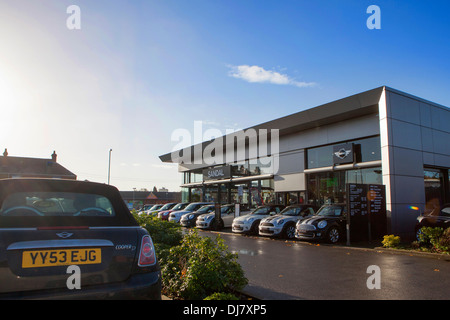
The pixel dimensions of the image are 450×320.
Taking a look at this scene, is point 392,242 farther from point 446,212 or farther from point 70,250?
point 70,250

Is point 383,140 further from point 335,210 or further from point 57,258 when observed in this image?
point 57,258

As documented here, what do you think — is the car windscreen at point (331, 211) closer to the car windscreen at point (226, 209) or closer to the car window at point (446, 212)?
the car window at point (446, 212)

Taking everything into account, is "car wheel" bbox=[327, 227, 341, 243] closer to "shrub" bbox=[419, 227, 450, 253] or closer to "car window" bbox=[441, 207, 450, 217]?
"shrub" bbox=[419, 227, 450, 253]

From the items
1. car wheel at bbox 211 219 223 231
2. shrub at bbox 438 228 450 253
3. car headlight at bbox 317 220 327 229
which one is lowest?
car wheel at bbox 211 219 223 231

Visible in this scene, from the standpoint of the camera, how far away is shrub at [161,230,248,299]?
4.63m

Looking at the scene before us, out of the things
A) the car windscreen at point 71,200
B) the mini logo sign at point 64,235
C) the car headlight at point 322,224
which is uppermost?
the car windscreen at point 71,200

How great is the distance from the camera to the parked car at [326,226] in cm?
1245

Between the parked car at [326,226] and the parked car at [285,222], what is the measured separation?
93cm

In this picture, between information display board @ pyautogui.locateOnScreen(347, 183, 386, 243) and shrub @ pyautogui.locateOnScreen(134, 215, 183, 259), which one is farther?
information display board @ pyautogui.locateOnScreen(347, 183, 386, 243)

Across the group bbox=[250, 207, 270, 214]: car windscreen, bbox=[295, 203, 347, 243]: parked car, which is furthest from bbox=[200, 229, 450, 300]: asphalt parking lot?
bbox=[250, 207, 270, 214]: car windscreen

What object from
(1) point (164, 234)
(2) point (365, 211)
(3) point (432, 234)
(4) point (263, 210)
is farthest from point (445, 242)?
(4) point (263, 210)

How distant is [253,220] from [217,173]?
12921 millimetres

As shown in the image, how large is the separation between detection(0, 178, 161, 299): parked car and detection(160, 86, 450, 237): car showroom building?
43.3 feet

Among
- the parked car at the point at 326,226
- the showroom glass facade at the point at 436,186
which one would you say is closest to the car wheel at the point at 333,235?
the parked car at the point at 326,226
